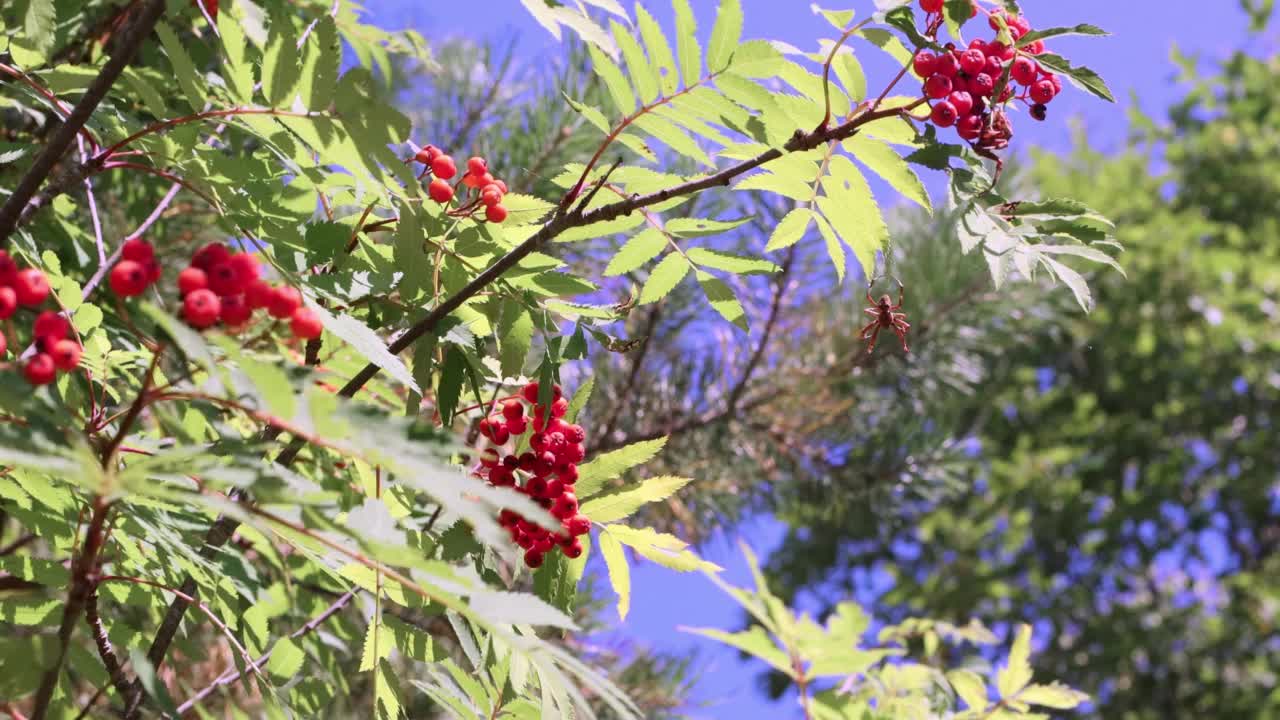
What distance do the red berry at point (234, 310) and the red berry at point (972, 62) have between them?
0.62 meters

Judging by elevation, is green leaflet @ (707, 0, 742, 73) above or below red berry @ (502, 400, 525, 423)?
above

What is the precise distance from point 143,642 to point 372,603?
1.00 feet

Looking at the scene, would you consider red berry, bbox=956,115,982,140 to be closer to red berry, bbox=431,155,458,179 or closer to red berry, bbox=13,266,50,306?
red berry, bbox=431,155,458,179

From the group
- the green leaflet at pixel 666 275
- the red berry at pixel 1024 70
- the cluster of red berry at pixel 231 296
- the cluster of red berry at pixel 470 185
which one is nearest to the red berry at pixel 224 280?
the cluster of red berry at pixel 231 296

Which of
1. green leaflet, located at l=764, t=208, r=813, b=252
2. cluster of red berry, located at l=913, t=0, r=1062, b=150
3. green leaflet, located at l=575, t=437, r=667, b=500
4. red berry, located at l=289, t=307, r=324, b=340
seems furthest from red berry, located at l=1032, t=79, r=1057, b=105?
red berry, located at l=289, t=307, r=324, b=340

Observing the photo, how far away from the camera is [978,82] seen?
3.13ft

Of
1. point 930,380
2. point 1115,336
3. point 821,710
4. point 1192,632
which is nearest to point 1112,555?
point 1192,632

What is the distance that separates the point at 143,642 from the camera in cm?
121

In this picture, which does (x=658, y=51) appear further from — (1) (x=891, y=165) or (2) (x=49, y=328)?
(2) (x=49, y=328)

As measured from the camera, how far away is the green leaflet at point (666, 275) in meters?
1.13

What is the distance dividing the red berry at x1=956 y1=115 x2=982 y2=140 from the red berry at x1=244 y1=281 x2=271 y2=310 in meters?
0.59

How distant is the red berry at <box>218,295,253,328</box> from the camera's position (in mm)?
707

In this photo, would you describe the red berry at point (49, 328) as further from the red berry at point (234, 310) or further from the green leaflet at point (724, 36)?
the green leaflet at point (724, 36)

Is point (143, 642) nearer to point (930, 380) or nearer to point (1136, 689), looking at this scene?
point (930, 380)
